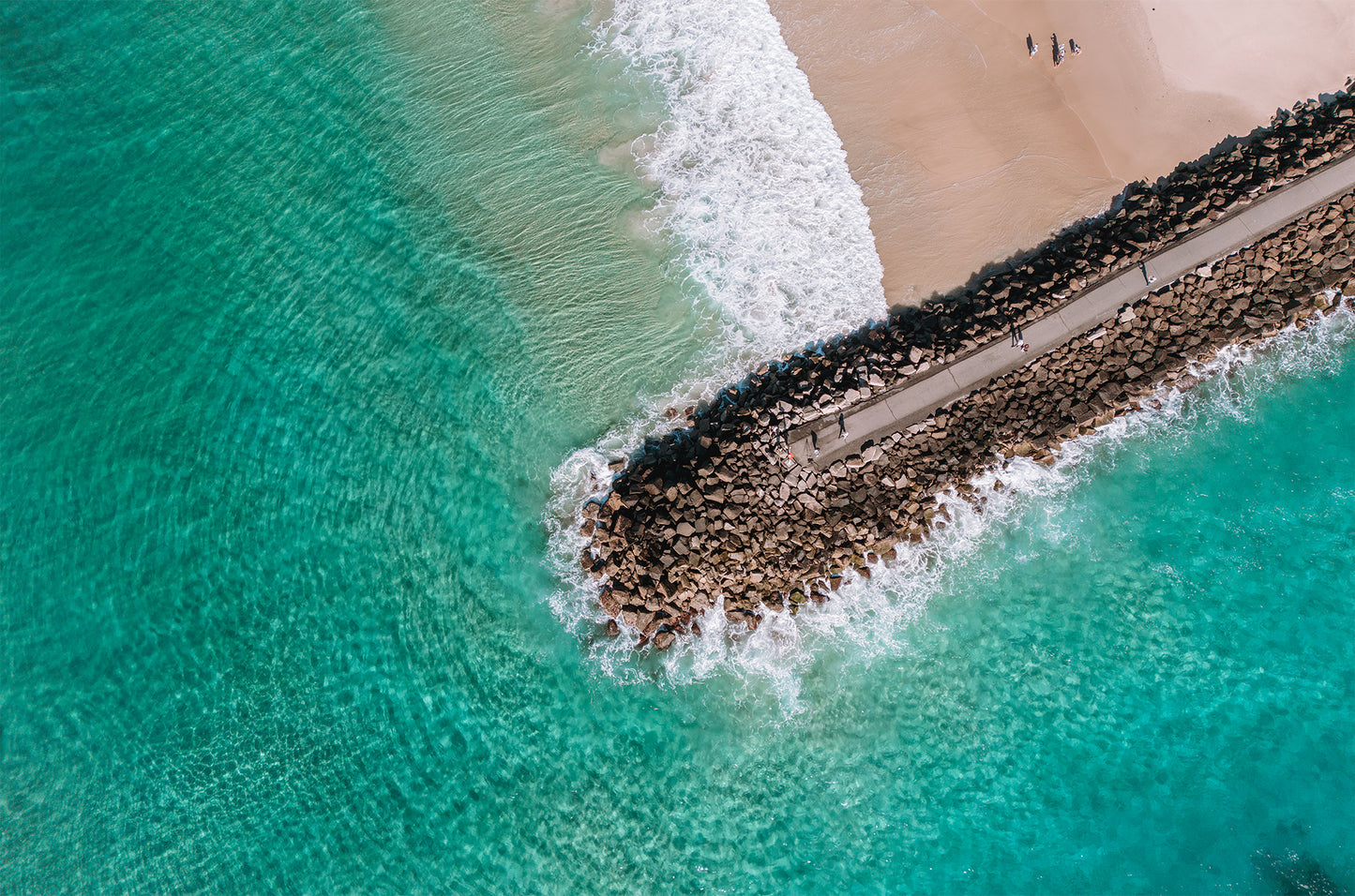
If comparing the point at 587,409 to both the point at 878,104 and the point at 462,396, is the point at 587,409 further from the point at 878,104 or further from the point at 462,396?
the point at 878,104

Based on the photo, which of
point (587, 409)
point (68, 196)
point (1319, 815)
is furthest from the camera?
point (68, 196)

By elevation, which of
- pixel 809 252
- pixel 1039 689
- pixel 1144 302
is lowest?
pixel 1039 689

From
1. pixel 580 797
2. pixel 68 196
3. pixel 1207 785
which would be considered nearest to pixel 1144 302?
pixel 1207 785

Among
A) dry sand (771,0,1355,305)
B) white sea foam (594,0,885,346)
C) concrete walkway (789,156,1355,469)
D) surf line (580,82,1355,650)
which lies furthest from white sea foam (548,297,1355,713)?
white sea foam (594,0,885,346)

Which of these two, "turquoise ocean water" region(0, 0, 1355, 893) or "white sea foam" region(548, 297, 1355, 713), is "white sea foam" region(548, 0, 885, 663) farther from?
"white sea foam" region(548, 297, 1355, 713)

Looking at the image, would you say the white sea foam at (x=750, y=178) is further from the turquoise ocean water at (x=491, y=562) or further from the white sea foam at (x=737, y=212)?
the turquoise ocean water at (x=491, y=562)

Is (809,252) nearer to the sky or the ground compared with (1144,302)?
nearer to the sky
